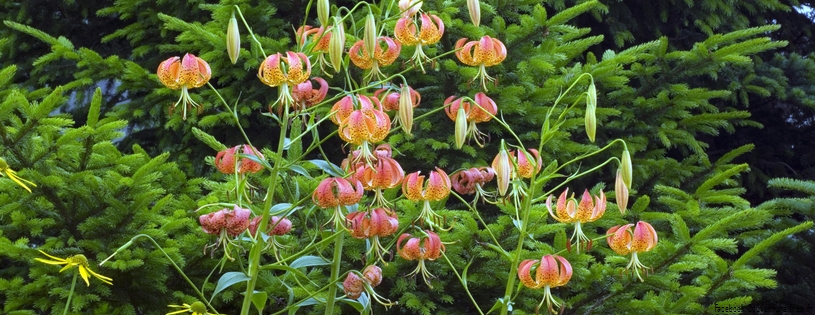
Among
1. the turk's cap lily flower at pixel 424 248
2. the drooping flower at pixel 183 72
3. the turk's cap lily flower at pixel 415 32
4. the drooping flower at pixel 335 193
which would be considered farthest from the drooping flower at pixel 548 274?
the drooping flower at pixel 183 72

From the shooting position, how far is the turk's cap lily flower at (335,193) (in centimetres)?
112

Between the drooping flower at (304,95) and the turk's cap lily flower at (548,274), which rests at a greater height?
the drooping flower at (304,95)

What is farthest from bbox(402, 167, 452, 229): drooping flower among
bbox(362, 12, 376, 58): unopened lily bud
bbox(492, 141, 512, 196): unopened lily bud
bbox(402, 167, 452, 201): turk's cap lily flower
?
bbox(362, 12, 376, 58): unopened lily bud

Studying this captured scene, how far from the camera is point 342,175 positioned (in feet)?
4.00

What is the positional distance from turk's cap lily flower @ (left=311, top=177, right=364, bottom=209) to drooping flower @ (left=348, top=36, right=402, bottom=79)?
0.66 ft

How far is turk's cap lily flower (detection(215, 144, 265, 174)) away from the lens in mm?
1169

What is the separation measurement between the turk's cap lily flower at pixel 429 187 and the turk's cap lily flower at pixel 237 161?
0.20 metres

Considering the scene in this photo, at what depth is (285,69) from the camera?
1.07 meters

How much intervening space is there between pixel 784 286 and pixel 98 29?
2126mm

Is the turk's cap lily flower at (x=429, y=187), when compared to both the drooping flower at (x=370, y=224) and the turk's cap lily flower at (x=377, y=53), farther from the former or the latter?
Answer: the turk's cap lily flower at (x=377, y=53)

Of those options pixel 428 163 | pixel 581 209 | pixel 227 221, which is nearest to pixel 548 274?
pixel 581 209

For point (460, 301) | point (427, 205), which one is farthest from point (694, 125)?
point (427, 205)

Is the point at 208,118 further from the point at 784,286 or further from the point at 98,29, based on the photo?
the point at 784,286

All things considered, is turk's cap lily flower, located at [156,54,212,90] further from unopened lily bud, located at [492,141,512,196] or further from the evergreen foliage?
unopened lily bud, located at [492,141,512,196]
